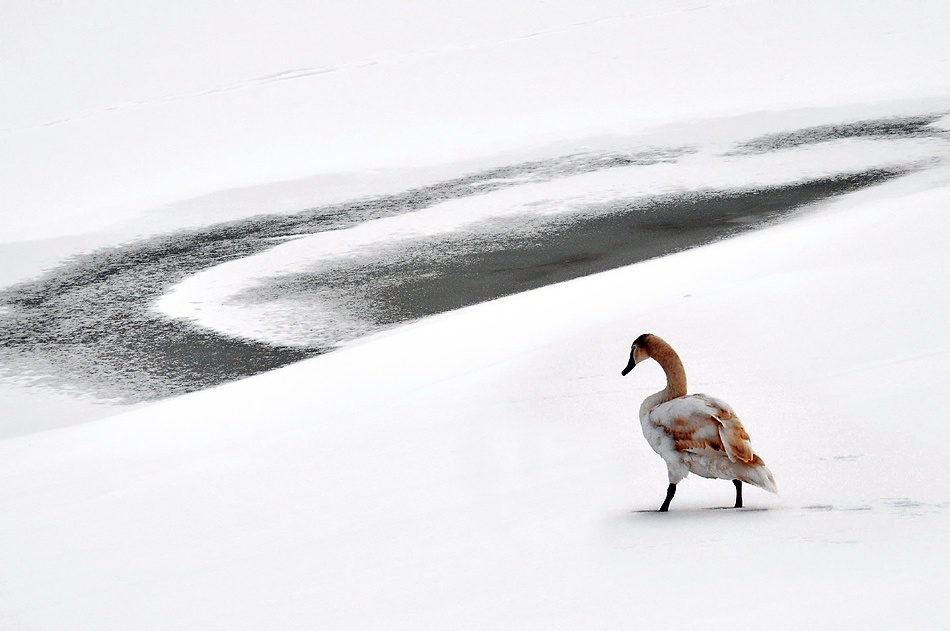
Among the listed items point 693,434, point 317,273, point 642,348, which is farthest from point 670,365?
point 317,273

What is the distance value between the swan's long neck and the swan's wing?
84 mm

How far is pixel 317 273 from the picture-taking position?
857cm

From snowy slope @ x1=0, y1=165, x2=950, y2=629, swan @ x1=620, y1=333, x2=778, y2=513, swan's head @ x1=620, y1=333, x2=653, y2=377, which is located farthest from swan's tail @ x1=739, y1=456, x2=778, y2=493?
swan's head @ x1=620, y1=333, x2=653, y2=377

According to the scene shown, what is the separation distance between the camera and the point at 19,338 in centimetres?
766

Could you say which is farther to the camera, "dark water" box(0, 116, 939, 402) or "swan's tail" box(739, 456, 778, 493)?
"dark water" box(0, 116, 939, 402)

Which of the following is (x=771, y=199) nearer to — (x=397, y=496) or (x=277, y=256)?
(x=277, y=256)

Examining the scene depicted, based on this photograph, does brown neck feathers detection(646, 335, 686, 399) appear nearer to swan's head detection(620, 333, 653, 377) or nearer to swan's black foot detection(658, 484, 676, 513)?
swan's head detection(620, 333, 653, 377)

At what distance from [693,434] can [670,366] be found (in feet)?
0.90

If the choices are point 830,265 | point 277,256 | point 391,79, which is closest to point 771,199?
point 830,265

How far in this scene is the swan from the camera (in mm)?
3102

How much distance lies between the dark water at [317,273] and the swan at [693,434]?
356cm

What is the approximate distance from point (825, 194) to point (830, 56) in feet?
20.7

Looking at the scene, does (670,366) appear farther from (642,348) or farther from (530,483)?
(530,483)

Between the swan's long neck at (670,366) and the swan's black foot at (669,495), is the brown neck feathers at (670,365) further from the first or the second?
the swan's black foot at (669,495)
